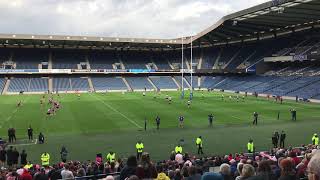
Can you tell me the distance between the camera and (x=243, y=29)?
75312 millimetres

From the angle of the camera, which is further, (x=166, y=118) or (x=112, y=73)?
(x=112, y=73)

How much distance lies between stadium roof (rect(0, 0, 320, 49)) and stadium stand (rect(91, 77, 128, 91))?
860cm

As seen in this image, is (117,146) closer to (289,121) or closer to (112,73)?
(289,121)

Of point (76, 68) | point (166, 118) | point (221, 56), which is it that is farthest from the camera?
point (221, 56)

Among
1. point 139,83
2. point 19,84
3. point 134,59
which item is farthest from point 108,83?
point 19,84

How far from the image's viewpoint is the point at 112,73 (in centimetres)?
8838

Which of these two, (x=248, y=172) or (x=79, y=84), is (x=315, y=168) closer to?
(x=248, y=172)

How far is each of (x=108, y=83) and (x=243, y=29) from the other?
103 ft

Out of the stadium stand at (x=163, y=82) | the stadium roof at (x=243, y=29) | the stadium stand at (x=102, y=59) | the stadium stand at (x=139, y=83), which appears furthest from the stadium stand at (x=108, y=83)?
the stadium roof at (x=243, y=29)

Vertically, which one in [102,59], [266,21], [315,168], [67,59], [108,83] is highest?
[266,21]

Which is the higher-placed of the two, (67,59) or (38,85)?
(67,59)

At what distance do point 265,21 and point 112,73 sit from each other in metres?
37.9

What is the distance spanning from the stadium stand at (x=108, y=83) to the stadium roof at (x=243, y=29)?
28.2 feet

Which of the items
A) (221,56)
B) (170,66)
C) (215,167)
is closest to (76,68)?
(170,66)
